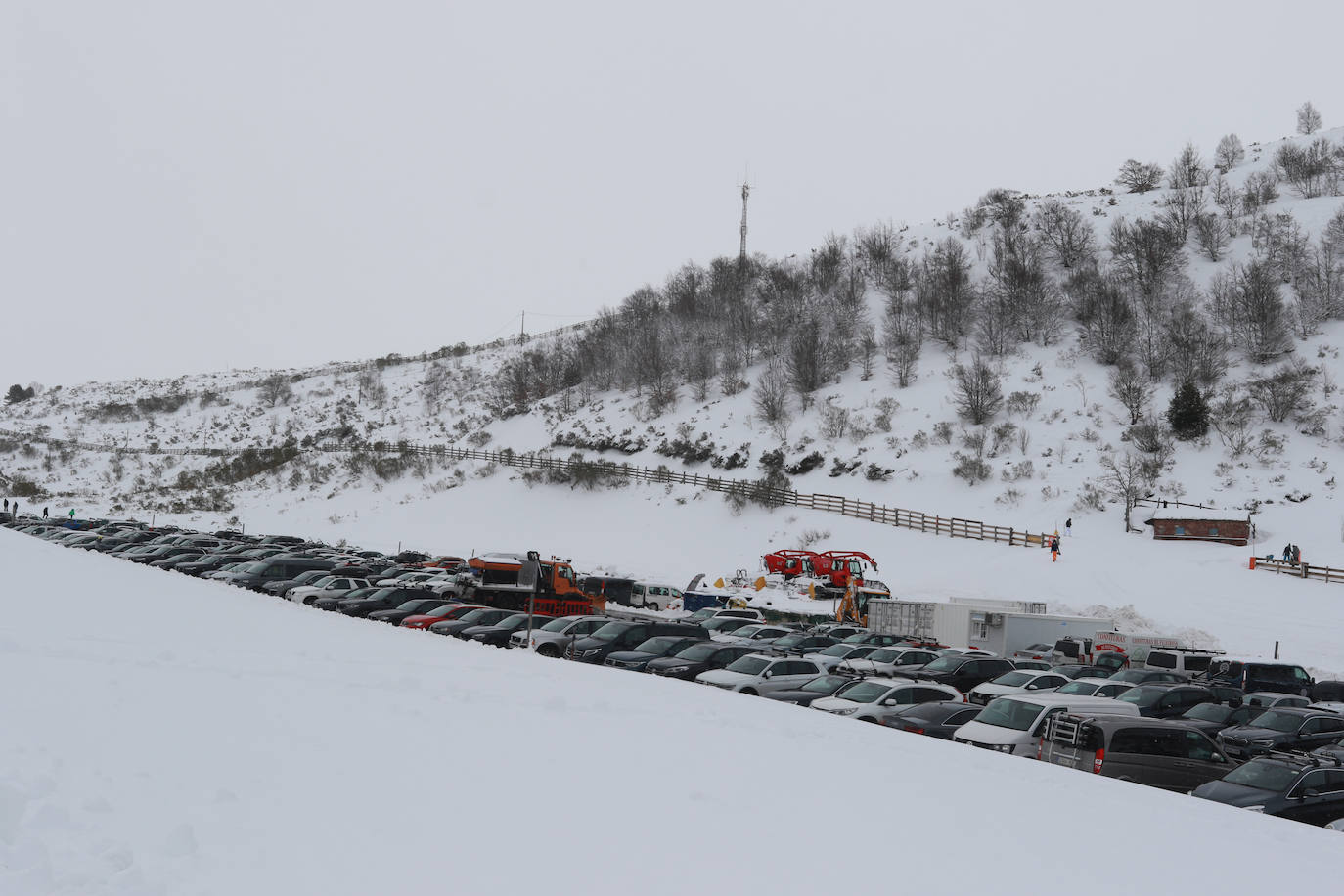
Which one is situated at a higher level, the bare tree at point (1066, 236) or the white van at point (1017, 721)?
the bare tree at point (1066, 236)

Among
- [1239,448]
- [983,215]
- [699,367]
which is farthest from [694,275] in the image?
[1239,448]

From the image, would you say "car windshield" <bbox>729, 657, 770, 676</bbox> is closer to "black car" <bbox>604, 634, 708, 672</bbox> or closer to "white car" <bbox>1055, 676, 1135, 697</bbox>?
"black car" <bbox>604, 634, 708, 672</bbox>

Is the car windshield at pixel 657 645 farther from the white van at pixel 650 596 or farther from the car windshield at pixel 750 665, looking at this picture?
the white van at pixel 650 596

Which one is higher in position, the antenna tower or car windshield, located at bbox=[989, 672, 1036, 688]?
the antenna tower

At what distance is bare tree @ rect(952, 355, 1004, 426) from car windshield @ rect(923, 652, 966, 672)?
4151cm

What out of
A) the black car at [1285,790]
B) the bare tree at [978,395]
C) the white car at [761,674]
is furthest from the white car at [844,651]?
the bare tree at [978,395]

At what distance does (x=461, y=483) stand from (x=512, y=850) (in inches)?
2529

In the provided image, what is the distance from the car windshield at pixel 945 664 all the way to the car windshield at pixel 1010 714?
641 cm

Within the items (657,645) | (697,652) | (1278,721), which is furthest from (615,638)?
(1278,721)

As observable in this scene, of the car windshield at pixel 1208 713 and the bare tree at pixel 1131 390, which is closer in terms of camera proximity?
the car windshield at pixel 1208 713

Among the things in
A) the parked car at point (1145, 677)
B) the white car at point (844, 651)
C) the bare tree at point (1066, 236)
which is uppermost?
the bare tree at point (1066, 236)

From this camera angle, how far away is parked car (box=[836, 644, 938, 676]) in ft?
71.8

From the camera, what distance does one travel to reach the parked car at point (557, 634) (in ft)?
76.7

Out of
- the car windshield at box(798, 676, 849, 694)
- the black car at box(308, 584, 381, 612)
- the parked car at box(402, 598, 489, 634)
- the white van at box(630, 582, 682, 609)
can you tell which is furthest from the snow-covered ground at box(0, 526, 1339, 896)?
the white van at box(630, 582, 682, 609)
